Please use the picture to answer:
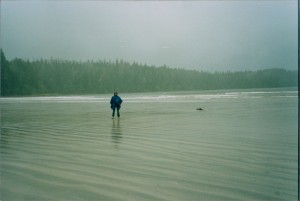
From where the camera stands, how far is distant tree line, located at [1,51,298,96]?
116 meters

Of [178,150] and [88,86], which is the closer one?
[178,150]

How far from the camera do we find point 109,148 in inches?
334

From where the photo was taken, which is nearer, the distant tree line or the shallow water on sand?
the shallow water on sand

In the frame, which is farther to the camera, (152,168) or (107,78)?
(107,78)

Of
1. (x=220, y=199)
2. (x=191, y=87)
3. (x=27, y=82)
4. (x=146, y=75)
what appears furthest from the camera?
(x=191, y=87)

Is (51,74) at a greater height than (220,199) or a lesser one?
greater

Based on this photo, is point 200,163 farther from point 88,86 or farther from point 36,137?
point 88,86

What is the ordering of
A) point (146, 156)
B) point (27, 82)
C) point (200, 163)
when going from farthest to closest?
point (27, 82) → point (146, 156) → point (200, 163)

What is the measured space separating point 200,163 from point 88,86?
13548 centimetres

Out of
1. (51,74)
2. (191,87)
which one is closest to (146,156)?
(51,74)

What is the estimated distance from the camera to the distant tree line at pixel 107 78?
379 ft

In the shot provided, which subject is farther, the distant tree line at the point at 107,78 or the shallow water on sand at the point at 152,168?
the distant tree line at the point at 107,78

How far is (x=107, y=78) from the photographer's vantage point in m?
151

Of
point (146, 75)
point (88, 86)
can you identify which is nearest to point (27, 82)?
point (88, 86)
